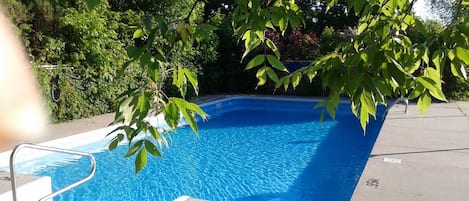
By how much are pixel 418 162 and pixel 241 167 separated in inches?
132

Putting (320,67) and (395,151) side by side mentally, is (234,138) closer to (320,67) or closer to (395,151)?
(395,151)

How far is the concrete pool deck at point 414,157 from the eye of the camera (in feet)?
16.5

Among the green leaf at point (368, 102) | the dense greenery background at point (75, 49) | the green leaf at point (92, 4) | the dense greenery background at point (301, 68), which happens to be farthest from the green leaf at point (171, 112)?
the dense greenery background at point (75, 49)

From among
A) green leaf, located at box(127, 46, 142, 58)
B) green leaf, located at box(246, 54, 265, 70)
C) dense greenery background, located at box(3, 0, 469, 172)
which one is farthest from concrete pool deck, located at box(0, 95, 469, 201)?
green leaf, located at box(127, 46, 142, 58)

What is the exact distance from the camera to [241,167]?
824cm

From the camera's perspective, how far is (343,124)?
1255 cm

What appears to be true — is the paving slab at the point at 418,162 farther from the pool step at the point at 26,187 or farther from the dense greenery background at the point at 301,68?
the pool step at the point at 26,187

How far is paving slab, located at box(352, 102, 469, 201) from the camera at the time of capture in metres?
5.00

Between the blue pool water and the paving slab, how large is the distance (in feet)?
2.76

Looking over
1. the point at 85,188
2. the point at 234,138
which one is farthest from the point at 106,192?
the point at 234,138

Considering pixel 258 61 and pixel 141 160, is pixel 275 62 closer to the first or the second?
pixel 258 61

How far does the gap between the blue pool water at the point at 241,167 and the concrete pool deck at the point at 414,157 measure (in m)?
0.84

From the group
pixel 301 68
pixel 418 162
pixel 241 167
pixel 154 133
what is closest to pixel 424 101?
pixel 301 68

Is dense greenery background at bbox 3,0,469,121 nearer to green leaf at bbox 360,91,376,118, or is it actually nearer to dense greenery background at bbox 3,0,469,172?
dense greenery background at bbox 3,0,469,172
